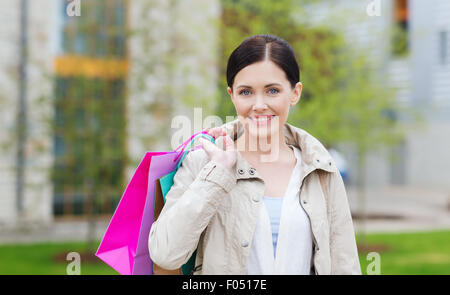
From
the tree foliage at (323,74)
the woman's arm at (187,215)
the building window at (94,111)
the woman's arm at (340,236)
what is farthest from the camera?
the tree foliage at (323,74)

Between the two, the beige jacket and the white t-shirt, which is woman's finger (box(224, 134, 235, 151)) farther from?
the white t-shirt

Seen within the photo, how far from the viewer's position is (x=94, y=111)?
7.31 meters

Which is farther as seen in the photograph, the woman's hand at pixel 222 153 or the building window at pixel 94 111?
the building window at pixel 94 111

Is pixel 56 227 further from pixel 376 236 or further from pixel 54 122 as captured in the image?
pixel 376 236

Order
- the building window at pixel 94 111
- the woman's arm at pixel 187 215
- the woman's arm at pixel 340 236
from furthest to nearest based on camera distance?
the building window at pixel 94 111 → the woman's arm at pixel 340 236 → the woman's arm at pixel 187 215

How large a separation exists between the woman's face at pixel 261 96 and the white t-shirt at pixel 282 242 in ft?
0.85

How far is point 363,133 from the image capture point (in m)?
8.84

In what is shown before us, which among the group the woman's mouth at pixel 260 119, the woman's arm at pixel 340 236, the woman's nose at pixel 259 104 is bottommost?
the woman's arm at pixel 340 236

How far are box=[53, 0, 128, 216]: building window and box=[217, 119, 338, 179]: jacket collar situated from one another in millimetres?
5622

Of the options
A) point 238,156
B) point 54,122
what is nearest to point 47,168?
point 54,122

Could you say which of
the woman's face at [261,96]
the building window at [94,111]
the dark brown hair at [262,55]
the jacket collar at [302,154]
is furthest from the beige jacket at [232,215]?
the building window at [94,111]

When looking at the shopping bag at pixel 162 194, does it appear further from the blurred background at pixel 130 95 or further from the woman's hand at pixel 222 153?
the blurred background at pixel 130 95

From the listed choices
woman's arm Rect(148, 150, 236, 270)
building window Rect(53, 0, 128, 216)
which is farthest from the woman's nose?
building window Rect(53, 0, 128, 216)

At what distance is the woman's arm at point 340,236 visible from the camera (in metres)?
1.79
